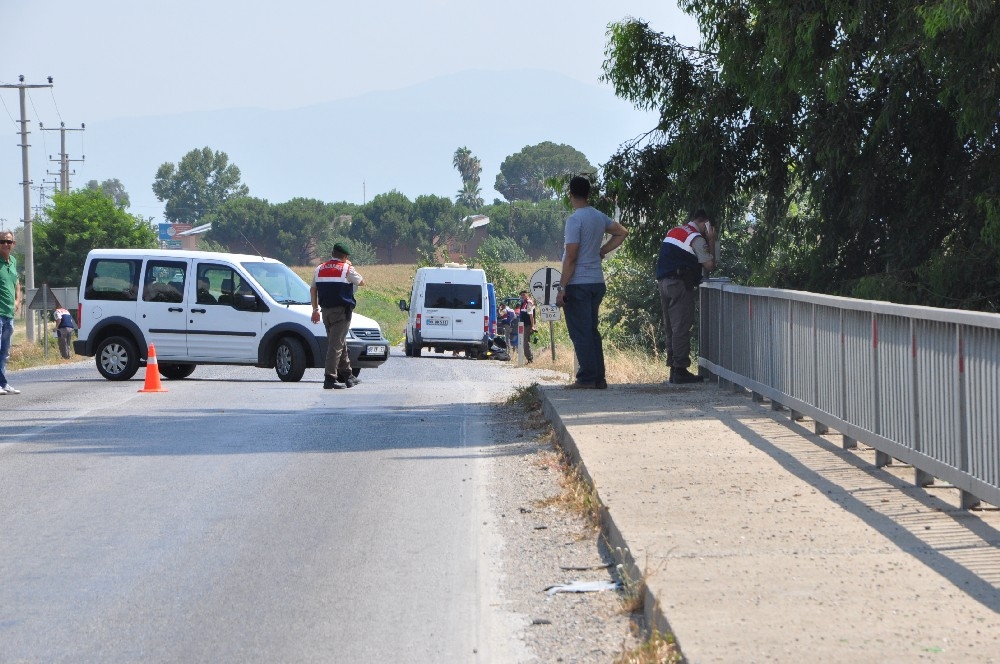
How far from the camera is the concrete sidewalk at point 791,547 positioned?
15.6 feet

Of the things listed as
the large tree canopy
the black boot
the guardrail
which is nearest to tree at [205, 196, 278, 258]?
the large tree canopy

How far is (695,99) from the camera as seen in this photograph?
16.3 metres

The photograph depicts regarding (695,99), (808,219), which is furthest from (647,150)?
(808,219)

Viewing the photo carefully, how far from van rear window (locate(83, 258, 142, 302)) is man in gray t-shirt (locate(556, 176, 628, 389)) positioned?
9.54 meters

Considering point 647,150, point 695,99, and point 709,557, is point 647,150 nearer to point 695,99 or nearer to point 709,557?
point 695,99

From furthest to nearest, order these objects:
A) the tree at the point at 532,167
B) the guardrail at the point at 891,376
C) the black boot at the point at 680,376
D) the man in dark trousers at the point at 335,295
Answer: the tree at the point at 532,167
the man in dark trousers at the point at 335,295
the black boot at the point at 680,376
the guardrail at the point at 891,376

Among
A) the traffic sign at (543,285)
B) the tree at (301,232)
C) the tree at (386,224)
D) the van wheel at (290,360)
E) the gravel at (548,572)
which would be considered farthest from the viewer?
the tree at (386,224)

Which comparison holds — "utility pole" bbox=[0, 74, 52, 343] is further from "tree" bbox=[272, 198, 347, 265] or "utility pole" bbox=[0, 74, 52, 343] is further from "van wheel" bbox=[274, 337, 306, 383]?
"tree" bbox=[272, 198, 347, 265]

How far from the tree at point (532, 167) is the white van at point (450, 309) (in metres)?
140

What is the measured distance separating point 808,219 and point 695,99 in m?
2.00

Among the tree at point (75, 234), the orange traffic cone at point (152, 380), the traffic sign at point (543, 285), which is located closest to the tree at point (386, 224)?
the tree at point (75, 234)

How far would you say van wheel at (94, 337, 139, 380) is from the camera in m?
20.5

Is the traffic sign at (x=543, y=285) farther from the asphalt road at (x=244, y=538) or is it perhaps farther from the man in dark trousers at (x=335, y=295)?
the asphalt road at (x=244, y=538)

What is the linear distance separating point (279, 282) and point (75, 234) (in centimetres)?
5078
